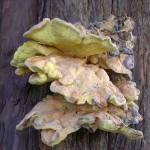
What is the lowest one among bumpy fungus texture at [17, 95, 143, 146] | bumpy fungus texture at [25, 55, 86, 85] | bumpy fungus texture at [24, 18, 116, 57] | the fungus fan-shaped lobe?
bumpy fungus texture at [17, 95, 143, 146]

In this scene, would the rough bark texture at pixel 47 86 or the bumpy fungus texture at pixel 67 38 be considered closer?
the bumpy fungus texture at pixel 67 38

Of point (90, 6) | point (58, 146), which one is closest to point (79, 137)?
point (58, 146)

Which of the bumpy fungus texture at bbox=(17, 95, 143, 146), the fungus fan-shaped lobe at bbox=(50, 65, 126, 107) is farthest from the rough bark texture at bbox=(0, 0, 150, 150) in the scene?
the fungus fan-shaped lobe at bbox=(50, 65, 126, 107)

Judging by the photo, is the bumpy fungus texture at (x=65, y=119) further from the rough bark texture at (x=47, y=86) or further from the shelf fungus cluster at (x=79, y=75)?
the rough bark texture at (x=47, y=86)

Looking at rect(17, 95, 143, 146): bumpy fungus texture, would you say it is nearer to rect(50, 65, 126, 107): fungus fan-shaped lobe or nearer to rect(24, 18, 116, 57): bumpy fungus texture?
rect(50, 65, 126, 107): fungus fan-shaped lobe

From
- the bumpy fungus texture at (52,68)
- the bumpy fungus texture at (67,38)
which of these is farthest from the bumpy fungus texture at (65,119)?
the bumpy fungus texture at (67,38)

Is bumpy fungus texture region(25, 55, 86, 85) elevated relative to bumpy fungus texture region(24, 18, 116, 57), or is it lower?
lower

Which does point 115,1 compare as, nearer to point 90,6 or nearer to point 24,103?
point 90,6
